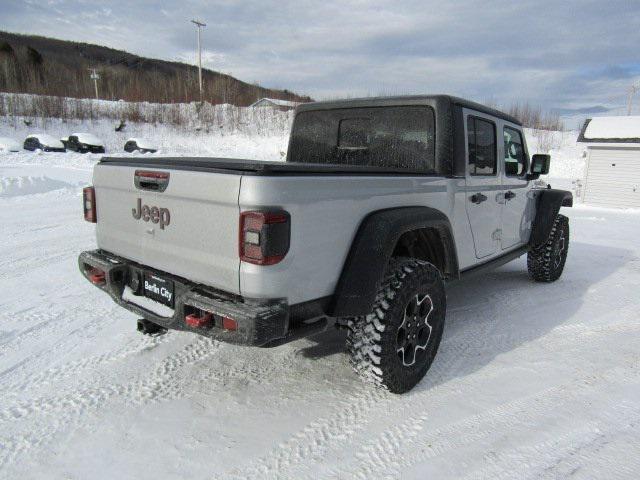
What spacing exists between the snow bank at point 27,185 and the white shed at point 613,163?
16.9 metres

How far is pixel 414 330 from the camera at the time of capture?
9.86 ft

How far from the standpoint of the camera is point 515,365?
135 inches

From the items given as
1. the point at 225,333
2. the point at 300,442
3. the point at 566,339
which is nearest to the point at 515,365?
the point at 566,339

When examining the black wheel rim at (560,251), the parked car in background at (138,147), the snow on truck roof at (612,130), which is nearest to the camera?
the black wheel rim at (560,251)

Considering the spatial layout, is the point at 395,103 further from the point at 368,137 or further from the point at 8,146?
the point at 8,146

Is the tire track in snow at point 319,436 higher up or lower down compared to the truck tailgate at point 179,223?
lower down

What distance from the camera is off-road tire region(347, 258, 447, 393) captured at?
8.98 ft

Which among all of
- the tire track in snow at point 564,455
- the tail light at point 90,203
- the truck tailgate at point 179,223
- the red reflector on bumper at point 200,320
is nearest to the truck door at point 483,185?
the tire track in snow at point 564,455

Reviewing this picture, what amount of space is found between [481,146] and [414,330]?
1.78m

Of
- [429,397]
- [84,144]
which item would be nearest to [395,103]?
[429,397]

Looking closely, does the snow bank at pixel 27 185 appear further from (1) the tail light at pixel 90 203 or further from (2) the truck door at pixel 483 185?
(2) the truck door at pixel 483 185

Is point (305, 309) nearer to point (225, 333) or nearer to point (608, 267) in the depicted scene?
point (225, 333)

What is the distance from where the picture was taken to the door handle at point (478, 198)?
3.71 m

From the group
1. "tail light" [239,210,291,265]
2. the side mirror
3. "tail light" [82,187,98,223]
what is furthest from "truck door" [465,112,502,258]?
"tail light" [82,187,98,223]
